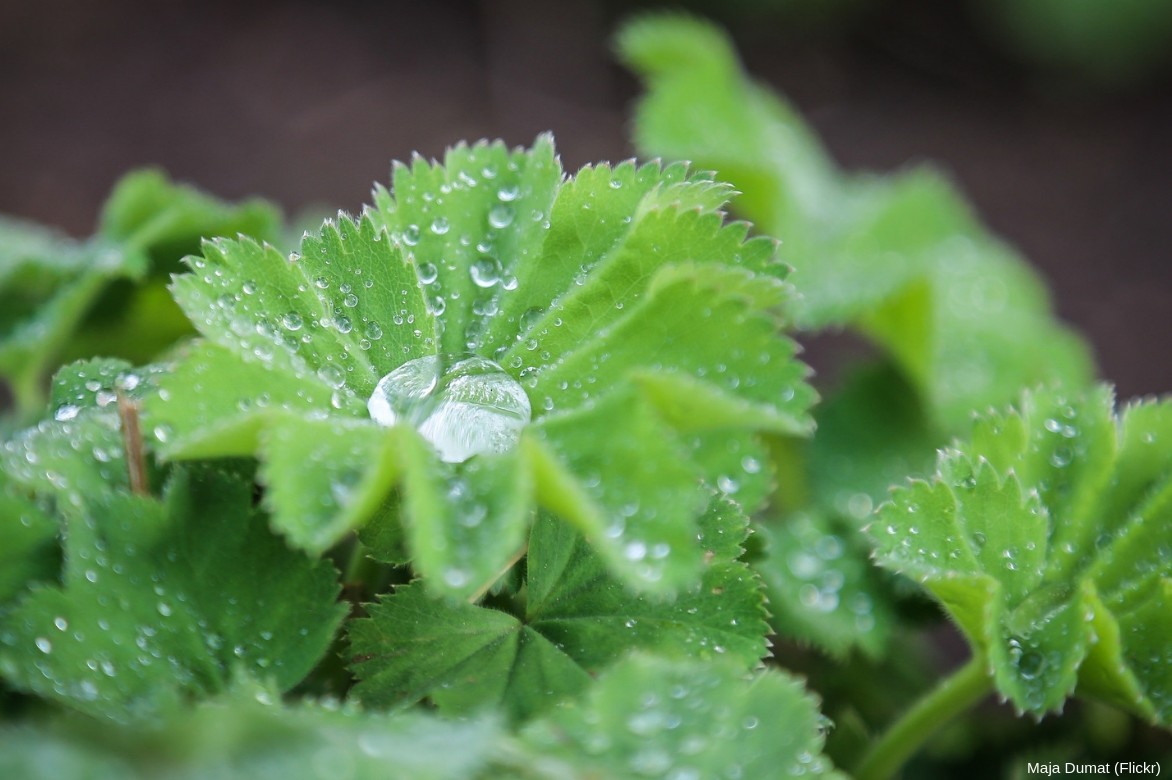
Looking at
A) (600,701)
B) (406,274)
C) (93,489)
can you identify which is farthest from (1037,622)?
(93,489)

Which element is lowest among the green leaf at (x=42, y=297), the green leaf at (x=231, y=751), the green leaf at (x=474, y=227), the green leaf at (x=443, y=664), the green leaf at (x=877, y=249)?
the green leaf at (x=231, y=751)

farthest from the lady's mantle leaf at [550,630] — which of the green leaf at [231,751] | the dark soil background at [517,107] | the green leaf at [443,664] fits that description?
the dark soil background at [517,107]

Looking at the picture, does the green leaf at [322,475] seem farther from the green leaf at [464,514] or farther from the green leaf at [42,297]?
the green leaf at [42,297]

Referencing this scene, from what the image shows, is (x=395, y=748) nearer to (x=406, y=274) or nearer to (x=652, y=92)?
(x=406, y=274)

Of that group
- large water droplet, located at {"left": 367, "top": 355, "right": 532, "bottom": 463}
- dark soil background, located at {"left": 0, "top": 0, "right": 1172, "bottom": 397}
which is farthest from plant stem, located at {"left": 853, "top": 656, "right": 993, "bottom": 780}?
dark soil background, located at {"left": 0, "top": 0, "right": 1172, "bottom": 397}

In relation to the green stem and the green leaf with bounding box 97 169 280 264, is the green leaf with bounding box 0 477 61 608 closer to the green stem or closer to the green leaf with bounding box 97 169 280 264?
the green stem

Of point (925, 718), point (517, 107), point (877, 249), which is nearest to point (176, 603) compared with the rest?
point (925, 718)
